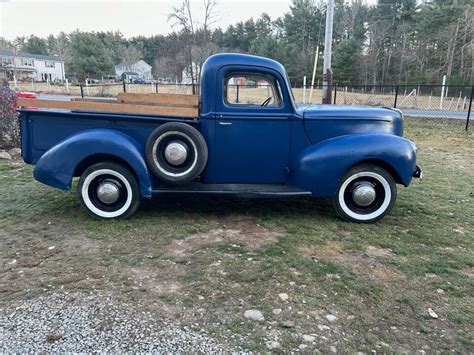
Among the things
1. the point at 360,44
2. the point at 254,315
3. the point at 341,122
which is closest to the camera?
the point at 254,315

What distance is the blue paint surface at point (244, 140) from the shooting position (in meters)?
4.12

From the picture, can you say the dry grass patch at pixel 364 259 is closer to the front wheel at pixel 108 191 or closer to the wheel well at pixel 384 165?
the wheel well at pixel 384 165

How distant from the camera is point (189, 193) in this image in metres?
4.29

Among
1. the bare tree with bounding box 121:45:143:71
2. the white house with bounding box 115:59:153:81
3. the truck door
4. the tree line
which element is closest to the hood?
the truck door

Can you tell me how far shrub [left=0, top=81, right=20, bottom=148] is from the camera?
A: 791 centimetres

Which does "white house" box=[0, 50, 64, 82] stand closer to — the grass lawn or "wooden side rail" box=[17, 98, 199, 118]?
"wooden side rail" box=[17, 98, 199, 118]

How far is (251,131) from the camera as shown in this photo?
172 inches

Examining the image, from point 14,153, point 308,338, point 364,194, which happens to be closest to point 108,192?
point 308,338

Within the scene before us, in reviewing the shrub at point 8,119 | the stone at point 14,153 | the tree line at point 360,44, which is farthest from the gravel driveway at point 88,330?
the tree line at point 360,44

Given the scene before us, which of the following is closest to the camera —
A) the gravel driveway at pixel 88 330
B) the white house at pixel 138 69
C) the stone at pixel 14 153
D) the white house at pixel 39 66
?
the gravel driveway at pixel 88 330

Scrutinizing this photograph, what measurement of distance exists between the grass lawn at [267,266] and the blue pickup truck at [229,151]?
14.8 inches

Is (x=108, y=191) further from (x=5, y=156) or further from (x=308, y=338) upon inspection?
(x=5, y=156)

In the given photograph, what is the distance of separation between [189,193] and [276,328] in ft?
7.15

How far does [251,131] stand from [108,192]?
5.96 feet
